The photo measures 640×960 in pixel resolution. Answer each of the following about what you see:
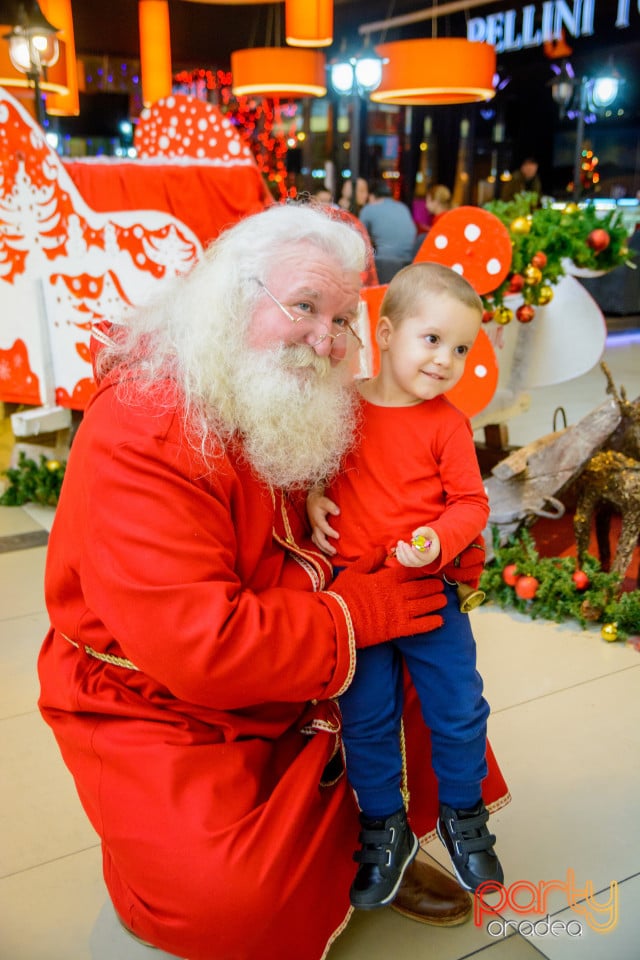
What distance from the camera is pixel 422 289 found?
182 cm

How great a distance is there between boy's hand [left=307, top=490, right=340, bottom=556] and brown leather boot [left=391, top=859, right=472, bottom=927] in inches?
29.9

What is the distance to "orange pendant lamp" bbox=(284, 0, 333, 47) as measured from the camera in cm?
723

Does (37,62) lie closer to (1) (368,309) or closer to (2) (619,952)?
(1) (368,309)

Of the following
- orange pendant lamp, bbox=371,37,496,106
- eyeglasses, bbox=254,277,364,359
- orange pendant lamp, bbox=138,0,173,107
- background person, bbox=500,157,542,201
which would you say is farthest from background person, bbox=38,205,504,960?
background person, bbox=500,157,542,201

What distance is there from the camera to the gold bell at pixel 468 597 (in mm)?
1748

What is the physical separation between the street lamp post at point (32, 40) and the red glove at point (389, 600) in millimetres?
4516

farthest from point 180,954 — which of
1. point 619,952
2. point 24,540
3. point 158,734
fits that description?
point 24,540

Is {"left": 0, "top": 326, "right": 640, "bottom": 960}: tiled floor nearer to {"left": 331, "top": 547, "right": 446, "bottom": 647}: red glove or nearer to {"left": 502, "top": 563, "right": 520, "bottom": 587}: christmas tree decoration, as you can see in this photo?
{"left": 502, "top": 563, "right": 520, "bottom": 587}: christmas tree decoration

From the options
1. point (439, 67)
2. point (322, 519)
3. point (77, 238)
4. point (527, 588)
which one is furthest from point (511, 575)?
point (439, 67)

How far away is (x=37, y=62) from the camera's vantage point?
5.20m

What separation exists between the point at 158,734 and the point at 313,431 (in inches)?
25.0

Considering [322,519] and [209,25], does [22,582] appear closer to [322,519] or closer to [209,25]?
[322,519]

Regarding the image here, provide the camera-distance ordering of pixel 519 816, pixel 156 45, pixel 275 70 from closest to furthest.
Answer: pixel 519 816 < pixel 275 70 < pixel 156 45

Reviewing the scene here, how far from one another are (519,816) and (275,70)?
23.0ft
